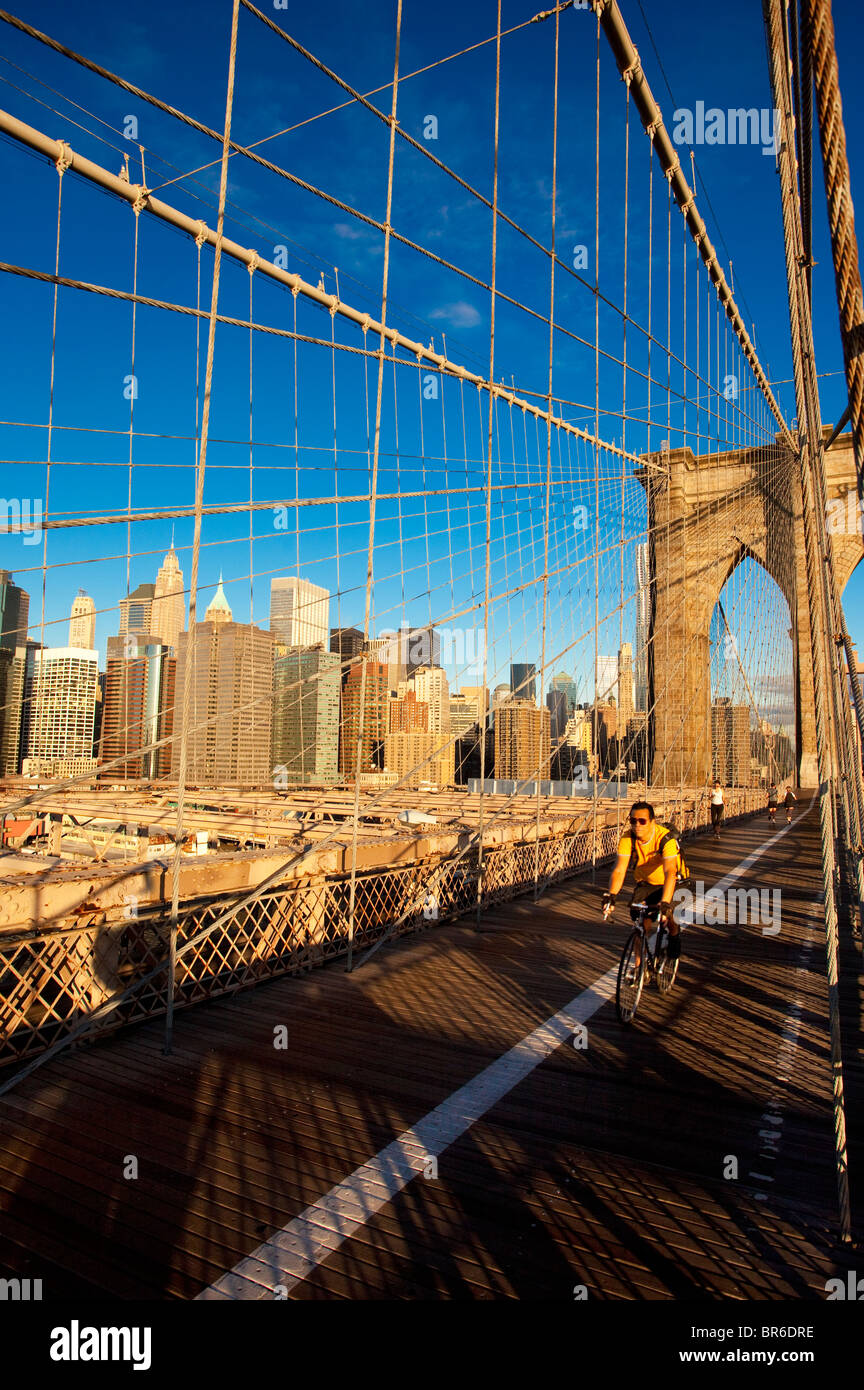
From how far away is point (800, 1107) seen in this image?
3.91 meters

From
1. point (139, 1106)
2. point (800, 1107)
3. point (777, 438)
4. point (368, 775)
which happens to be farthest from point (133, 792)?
point (777, 438)

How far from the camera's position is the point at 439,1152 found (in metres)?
3.39

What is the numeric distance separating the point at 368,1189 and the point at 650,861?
314cm

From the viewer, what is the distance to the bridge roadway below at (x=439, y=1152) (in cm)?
261

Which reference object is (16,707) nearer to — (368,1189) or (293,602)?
(293,602)

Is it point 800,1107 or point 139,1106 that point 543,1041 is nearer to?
point 800,1107

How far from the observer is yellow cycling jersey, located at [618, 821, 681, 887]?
5.43 metres

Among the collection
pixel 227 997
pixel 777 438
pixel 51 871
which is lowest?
pixel 227 997

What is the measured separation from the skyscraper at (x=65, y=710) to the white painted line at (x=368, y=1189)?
9.44 m

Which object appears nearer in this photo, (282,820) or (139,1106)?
(139,1106)

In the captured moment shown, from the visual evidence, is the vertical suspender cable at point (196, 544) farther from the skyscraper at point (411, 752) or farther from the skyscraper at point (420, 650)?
the skyscraper at point (411, 752)

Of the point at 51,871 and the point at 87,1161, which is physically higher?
the point at 51,871

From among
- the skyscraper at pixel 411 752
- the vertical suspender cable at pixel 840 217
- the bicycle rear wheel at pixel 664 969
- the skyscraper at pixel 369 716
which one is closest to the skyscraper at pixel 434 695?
the skyscraper at pixel 411 752
